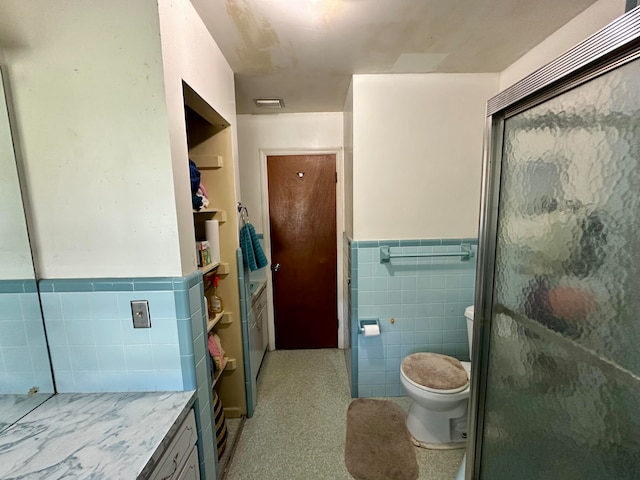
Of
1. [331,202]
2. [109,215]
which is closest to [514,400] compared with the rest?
[109,215]

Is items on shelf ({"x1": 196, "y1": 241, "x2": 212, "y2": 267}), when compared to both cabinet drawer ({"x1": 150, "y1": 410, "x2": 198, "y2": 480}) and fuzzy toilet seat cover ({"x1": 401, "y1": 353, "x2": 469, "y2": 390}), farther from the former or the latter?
fuzzy toilet seat cover ({"x1": 401, "y1": 353, "x2": 469, "y2": 390})

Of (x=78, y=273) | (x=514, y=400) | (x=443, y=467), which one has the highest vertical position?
(x=78, y=273)

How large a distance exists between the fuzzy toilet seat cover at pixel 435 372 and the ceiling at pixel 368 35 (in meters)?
1.90

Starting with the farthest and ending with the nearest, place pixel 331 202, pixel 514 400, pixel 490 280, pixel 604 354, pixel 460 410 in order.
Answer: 1. pixel 331 202
2. pixel 460 410
3. pixel 490 280
4. pixel 514 400
5. pixel 604 354

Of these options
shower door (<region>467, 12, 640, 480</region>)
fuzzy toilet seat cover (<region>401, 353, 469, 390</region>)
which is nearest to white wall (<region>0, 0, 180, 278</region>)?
shower door (<region>467, 12, 640, 480</region>)

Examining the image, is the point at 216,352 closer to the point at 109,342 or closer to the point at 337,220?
the point at 109,342

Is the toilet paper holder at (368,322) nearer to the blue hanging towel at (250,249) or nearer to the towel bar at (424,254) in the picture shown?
the towel bar at (424,254)

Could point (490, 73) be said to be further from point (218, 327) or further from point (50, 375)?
point (50, 375)

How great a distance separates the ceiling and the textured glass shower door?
0.76 meters

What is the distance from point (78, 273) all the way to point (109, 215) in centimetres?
26

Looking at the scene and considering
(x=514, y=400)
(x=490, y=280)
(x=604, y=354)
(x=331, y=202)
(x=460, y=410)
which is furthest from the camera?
(x=331, y=202)

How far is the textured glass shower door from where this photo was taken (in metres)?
0.58

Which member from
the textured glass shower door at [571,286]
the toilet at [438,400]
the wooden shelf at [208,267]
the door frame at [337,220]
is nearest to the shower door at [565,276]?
the textured glass shower door at [571,286]

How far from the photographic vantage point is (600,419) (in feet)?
2.11
